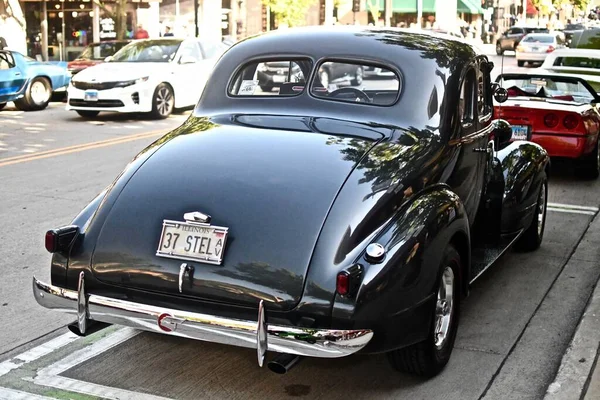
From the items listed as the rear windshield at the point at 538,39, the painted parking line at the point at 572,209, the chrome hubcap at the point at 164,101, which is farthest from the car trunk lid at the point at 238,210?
the rear windshield at the point at 538,39

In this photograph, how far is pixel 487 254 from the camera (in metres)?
6.24

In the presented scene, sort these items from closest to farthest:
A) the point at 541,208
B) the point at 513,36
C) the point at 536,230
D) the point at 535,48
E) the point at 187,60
Answer: the point at 536,230
the point at 541,208
the point at 187,60
the point at 535,48
the point at 513,36

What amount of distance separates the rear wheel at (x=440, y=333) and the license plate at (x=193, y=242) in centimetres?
111

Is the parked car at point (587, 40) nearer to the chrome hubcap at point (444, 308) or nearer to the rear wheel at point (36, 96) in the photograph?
the rear wheel at point (36, 96)

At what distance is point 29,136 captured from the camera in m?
15.5

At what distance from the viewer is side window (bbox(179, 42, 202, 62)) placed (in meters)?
19.3

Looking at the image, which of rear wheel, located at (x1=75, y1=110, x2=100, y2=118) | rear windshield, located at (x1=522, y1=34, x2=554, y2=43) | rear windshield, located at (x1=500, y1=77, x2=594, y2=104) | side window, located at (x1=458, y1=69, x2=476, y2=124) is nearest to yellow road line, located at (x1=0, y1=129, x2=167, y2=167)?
rear wheel, located at (x1=75, y1=110, x2=100, y2=118)

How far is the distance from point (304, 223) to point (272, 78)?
1.76 metres

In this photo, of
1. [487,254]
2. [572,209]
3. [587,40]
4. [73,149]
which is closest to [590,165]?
[572,209]

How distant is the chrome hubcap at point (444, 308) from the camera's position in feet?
16.3

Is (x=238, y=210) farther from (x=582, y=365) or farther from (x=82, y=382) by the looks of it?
(x=582, y=365)

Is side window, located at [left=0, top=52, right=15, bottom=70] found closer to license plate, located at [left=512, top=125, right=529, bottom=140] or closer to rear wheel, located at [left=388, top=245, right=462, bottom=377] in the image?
license plate, located at [left=512, top=125, right=529, bottom=140]

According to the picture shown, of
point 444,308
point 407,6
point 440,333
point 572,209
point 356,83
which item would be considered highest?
point 407,6

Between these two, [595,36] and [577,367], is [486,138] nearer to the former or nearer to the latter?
[577,367]
